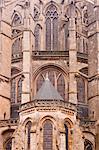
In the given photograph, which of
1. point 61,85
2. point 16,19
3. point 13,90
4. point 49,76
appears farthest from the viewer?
point 16,19

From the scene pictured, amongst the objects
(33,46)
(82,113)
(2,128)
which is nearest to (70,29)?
(33,46)

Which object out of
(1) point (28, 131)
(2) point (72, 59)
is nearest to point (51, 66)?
(2) point (72, 59)

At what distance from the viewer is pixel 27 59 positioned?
115 ft

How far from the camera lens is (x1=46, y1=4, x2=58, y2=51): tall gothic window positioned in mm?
39281

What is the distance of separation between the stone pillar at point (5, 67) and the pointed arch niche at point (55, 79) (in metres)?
2.24

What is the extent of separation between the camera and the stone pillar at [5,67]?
35.0 m

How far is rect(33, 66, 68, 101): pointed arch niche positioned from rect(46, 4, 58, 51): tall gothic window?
317 cm

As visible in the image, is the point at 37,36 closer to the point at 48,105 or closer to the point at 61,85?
the point at 61,85

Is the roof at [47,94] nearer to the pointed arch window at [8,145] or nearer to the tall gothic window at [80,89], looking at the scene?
the tall gothic window at [80,89]

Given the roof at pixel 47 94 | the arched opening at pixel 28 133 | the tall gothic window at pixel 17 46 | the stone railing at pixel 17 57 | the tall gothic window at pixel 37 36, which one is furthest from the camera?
the tall gothic window at pixel 17 46

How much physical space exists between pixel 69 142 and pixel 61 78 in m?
6.93

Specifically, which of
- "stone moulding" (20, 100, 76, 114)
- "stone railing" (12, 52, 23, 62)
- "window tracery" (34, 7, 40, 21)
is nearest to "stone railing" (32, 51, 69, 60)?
"stone railing" (12, 52, 23, 62)

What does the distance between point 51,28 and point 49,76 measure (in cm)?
522

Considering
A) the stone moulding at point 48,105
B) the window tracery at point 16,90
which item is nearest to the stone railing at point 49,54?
the window tracery at point 16,90
